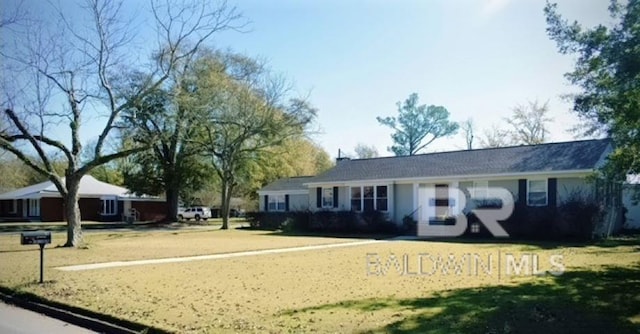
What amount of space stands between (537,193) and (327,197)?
1295 cm

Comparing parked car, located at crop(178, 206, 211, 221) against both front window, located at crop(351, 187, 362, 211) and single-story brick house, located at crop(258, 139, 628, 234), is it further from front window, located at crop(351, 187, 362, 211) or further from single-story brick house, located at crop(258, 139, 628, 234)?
front window, located at crop(351, 187, 362, 211)

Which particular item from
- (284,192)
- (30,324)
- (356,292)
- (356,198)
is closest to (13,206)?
(284,192)

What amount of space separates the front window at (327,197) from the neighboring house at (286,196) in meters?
4.61

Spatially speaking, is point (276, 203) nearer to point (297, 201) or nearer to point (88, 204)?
point (297, 201)

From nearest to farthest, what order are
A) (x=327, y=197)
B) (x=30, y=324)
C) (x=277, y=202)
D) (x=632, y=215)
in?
(x=30, y=324) → (x=632, y=215) → (x=327, y=197) → (x=277, y=202)

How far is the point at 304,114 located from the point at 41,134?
19259mm

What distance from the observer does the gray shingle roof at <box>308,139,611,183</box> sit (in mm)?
23078

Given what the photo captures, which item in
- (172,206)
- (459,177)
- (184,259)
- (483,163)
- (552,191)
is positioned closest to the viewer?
(184,259)

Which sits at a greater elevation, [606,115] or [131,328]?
[606,115]

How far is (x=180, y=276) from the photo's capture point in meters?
12.0

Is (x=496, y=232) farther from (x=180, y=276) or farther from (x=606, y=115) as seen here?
(x=180, y=276)

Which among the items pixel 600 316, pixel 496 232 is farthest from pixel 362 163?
pixel 600 316

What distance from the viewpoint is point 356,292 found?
9.35 meters

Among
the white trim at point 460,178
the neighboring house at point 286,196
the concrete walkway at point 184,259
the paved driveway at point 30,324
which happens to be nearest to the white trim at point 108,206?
the neighboring house at point 286,196
